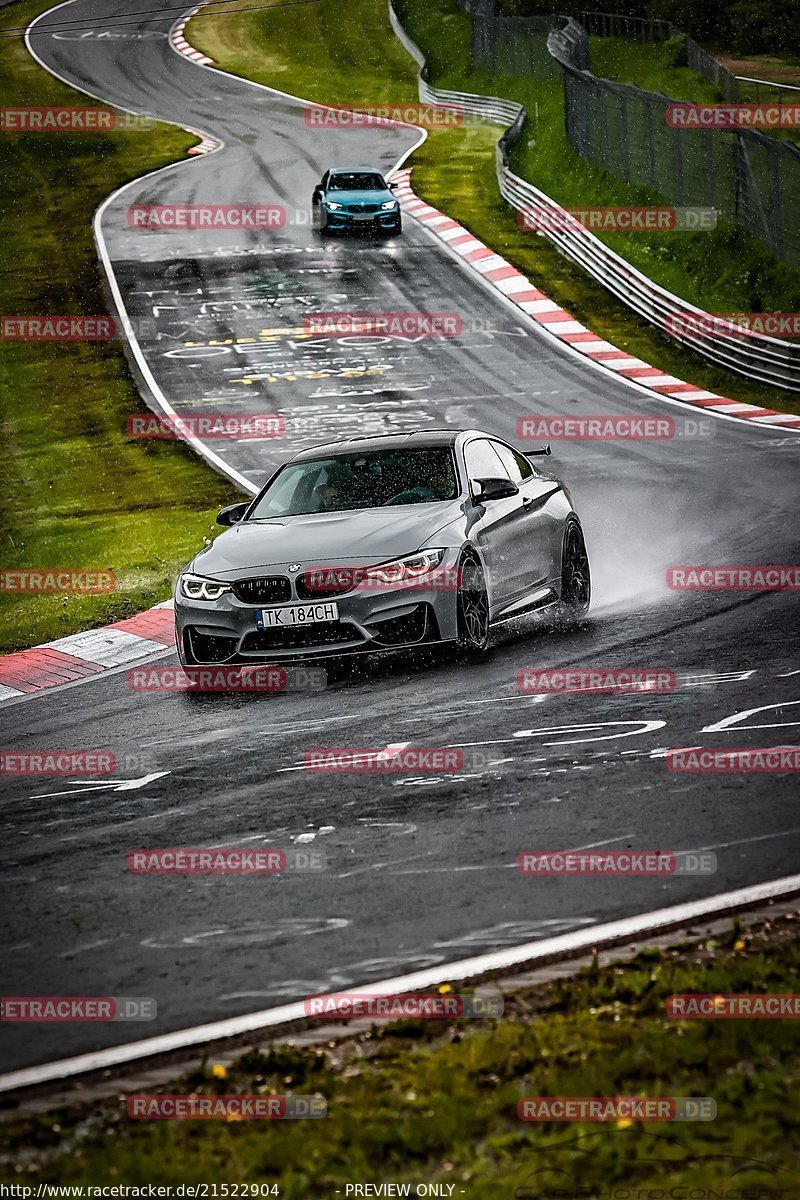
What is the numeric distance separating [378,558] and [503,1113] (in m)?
6.20

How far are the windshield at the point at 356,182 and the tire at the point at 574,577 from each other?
25831mm

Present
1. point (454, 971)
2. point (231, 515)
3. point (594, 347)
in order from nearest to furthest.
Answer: point (454, 971), point (231, 515), point (594, 347)

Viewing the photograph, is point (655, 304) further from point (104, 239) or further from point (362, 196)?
point (104, 239)

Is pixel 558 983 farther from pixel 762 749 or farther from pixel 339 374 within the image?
pixel 339 374

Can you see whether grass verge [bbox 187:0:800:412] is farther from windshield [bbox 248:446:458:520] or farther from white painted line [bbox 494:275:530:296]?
windshield [bbox 248:446:458:520]

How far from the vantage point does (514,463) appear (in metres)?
12.7

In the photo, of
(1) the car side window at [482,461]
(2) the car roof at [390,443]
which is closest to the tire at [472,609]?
(1) the car side window at [482,461]

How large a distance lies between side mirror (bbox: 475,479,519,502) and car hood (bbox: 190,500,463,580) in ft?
0.74

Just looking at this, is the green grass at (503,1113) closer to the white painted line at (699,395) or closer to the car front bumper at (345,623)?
the car front bumper at (345,623)

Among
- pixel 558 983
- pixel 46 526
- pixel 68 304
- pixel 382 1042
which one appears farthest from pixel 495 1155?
pixel 68 304

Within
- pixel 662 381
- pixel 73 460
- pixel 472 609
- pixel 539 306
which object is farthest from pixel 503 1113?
pixel 539 306

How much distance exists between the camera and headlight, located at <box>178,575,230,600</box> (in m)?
10.6

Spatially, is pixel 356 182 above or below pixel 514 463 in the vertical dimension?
below

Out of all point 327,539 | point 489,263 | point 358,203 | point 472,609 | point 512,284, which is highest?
point 327,539
